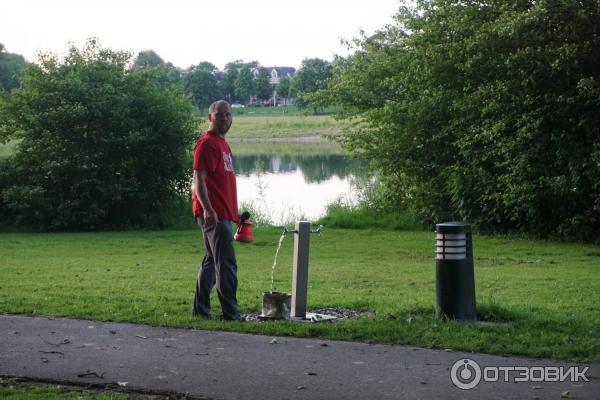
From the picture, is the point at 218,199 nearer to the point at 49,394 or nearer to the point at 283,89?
the point at 49,394

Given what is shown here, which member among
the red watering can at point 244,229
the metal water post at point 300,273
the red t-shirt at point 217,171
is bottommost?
the metal water post at point 300,273

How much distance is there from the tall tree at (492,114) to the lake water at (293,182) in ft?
13.2

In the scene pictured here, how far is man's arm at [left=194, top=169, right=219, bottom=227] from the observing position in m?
9.20

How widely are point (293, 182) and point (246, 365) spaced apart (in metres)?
32.3

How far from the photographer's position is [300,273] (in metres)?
9.68

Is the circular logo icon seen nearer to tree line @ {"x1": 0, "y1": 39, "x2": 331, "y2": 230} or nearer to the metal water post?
the metal water post

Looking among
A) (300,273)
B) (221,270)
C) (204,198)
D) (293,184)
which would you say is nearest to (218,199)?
(204,198)

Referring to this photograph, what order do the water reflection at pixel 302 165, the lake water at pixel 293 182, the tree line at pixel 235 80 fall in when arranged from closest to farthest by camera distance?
the lake water at pixel 293 182, the water reflection at pixel 302 165, the tree line at pixel 235 80

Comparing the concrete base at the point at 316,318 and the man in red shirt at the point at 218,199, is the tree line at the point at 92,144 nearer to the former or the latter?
the man in red shirt at the point at 218,199

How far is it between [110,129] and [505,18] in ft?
33.6

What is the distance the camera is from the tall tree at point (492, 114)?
18.3m

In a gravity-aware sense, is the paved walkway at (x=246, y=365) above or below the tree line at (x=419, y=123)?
below

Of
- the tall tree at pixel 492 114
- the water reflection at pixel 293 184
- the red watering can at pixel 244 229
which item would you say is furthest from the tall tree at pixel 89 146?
the red watering can at pixel 244 229

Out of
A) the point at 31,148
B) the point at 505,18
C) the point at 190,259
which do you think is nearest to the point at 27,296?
the point at 190,259
